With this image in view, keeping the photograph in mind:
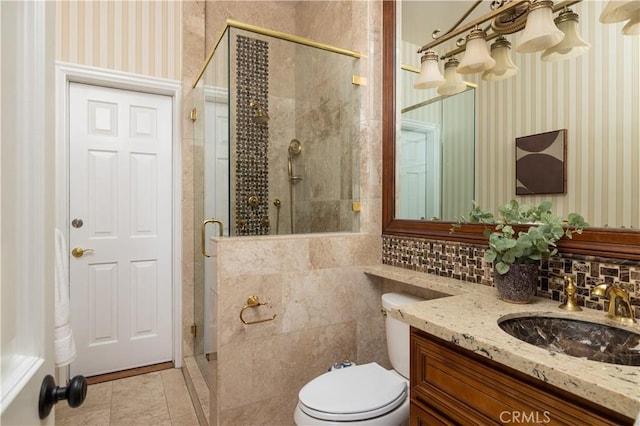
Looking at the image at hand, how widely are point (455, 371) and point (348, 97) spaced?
1638mm

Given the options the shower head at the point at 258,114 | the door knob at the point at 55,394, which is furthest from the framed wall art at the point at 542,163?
the door knob at the point at 55,394

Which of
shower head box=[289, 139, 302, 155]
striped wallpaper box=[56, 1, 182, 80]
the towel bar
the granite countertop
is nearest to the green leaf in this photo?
the granite countertop


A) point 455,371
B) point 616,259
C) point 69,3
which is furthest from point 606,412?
point 69,3

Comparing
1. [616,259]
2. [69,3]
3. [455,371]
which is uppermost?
[69,3]

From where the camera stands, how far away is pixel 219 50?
202 cm

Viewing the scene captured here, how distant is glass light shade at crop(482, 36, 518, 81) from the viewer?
4.81ft

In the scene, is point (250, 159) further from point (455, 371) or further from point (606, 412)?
point (606, 412)

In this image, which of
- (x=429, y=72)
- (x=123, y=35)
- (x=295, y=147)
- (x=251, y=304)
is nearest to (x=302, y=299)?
(x=251, y=304)

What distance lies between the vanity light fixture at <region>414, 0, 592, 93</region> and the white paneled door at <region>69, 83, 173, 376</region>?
1985 mm

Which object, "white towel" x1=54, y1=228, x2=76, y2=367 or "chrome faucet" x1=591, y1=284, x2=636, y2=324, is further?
"white towel" x1=54, y1=228, x2=76, y2=367

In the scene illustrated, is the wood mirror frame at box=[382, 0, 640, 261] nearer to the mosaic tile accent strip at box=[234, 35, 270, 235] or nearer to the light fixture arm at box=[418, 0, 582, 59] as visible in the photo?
the light fixture arm at box=[418, 0, 582, 59]

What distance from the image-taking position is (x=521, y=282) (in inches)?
48.0

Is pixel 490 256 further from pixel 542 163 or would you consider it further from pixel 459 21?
pixel 459 21

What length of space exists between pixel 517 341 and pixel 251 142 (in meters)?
1.61
